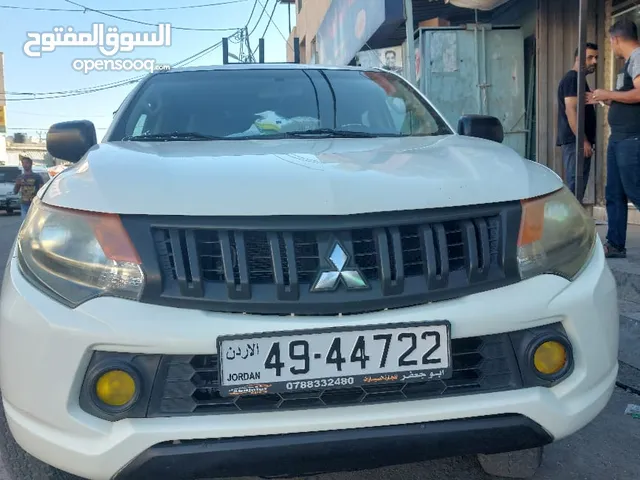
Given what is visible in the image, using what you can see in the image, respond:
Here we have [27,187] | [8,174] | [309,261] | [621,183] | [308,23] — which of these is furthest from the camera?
[308,23]

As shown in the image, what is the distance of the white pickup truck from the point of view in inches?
63.0

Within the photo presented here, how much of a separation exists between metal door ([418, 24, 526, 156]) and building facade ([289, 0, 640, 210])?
0.01 metres

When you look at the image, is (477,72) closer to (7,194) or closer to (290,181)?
(290,181)

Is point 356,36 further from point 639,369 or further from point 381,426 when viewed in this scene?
point 381,426

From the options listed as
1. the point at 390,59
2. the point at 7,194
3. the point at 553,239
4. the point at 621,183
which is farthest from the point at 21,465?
the point at 7,194

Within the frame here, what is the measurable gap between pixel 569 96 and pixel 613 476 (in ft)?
12.7

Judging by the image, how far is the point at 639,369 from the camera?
10.7 ft

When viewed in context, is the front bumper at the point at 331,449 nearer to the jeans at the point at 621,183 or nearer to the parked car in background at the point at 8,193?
the jeans at the point at 621,183

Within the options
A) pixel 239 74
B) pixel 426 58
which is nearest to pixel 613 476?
pixel 239 74

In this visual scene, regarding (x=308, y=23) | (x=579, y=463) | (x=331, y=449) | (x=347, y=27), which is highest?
(x=308, y=23)

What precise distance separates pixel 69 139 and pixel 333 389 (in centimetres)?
190

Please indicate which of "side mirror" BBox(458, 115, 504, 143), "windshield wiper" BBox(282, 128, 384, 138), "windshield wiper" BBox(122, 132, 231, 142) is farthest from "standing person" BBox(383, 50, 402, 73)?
"windshield wiper" BBox(122, 132, 231, 142)

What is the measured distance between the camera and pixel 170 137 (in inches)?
106

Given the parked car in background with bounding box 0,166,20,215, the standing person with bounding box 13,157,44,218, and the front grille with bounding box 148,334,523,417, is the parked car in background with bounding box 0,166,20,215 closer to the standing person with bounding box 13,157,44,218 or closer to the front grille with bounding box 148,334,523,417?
the standing person with bounding box 13,157,44,218
